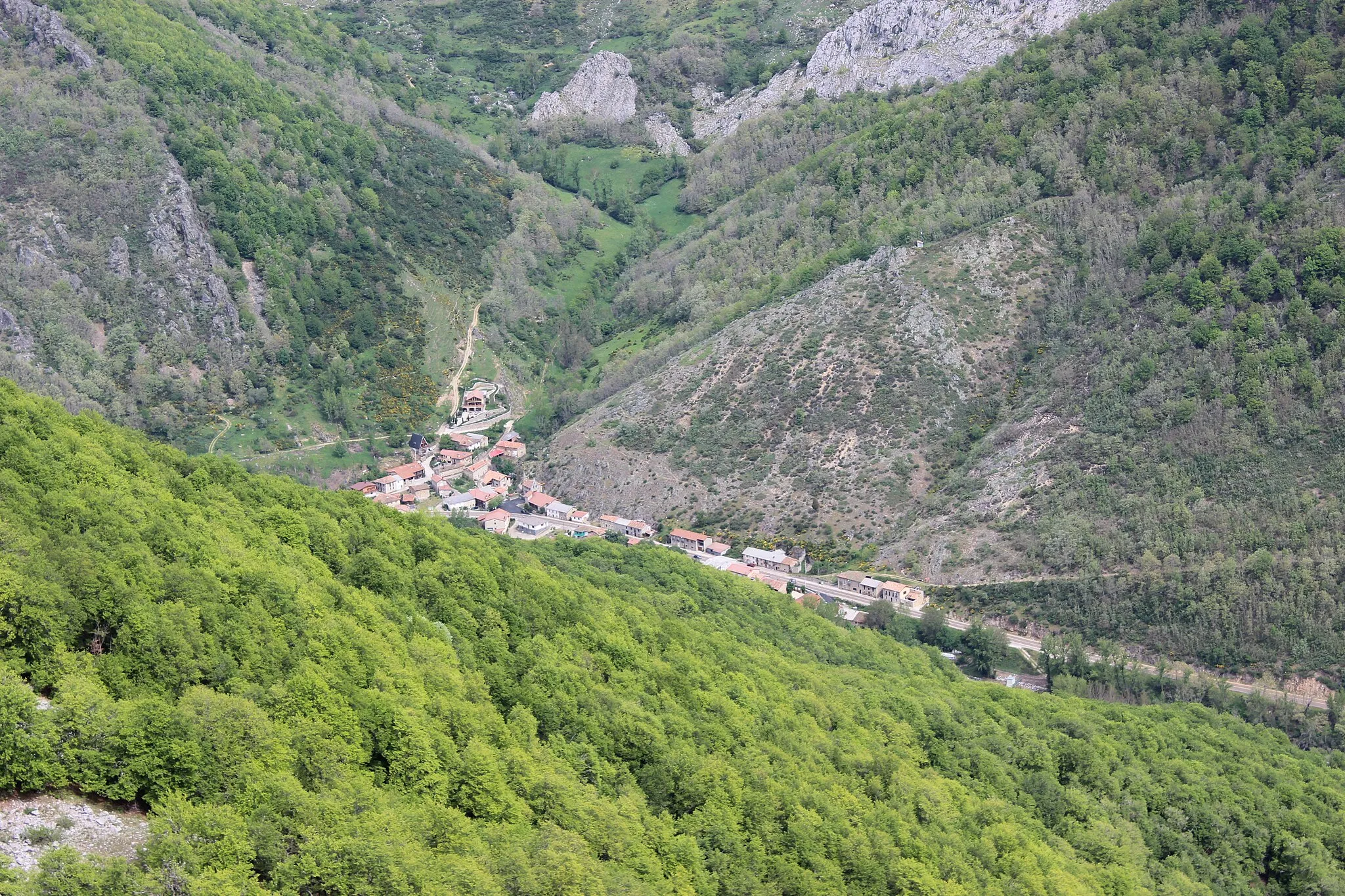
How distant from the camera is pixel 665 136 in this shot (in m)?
179

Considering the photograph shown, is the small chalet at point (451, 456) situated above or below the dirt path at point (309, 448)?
above

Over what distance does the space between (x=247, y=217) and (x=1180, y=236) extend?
81588 millimetres

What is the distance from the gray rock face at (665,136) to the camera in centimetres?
17688

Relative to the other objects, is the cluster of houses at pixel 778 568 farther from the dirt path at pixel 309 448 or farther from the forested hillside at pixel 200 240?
the forested hillside at pixel 200 240

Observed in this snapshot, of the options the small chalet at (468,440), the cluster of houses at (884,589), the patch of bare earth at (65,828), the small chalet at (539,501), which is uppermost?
the cluster of houses at (884,589)

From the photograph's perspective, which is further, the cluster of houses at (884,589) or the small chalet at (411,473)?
the small chalet at (411,473)

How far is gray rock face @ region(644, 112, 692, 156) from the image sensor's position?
177 metres

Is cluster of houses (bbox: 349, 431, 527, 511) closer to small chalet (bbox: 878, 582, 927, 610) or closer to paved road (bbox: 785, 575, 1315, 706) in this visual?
paved road (bbox: 785, 575, 1315, 706)

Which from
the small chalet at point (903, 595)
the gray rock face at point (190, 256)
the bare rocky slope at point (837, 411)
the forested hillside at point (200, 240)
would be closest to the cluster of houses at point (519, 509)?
the small chalet at point (903, 595)

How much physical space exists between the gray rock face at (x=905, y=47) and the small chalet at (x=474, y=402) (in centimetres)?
8120

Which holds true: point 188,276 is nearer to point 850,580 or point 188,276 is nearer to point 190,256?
point 190,256

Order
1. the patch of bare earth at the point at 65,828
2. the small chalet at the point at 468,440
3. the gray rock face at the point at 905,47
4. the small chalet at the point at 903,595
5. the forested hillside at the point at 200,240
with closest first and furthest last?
the patch of bare earth at the point at 65,828, the small chalet at the point at 903,595, the forested hillside at the point at 200,240, the small chalet at the point at 468,440, the gray rock face at the point at 905,47

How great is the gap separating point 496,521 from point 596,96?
109909 mm

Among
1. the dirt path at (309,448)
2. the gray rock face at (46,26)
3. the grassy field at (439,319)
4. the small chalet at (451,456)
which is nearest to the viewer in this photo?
the dirt path at (309,448)
